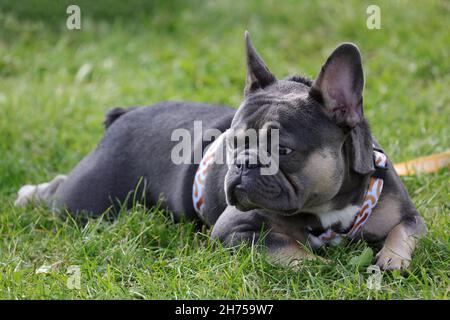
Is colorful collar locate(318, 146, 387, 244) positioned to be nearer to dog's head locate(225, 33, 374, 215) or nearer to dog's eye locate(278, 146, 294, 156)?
dog's head locate(225, 33, 374, 215)

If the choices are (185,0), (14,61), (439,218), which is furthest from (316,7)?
(439,218)

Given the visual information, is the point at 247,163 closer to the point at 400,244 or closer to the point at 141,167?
the point at 400,244

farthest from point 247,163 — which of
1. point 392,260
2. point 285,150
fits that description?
point 392,260

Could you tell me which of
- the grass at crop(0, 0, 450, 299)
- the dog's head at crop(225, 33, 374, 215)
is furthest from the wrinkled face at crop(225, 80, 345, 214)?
the grass at crop(0, 0, 450, 299)

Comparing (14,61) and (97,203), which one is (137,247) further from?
(14,61)

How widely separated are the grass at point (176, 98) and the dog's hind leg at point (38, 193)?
0.36ft

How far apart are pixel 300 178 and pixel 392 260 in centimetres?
70

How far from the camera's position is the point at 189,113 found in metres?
5.34

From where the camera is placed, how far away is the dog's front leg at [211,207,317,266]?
4206 millimetres

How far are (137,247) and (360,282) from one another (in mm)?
1494

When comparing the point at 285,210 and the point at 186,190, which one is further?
the point at 186,190

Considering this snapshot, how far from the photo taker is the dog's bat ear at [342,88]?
408 centimetres

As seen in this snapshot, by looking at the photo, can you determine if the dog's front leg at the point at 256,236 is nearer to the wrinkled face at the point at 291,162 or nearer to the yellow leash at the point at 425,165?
the wrinkled face at the point at 291,162

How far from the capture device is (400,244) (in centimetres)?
420
